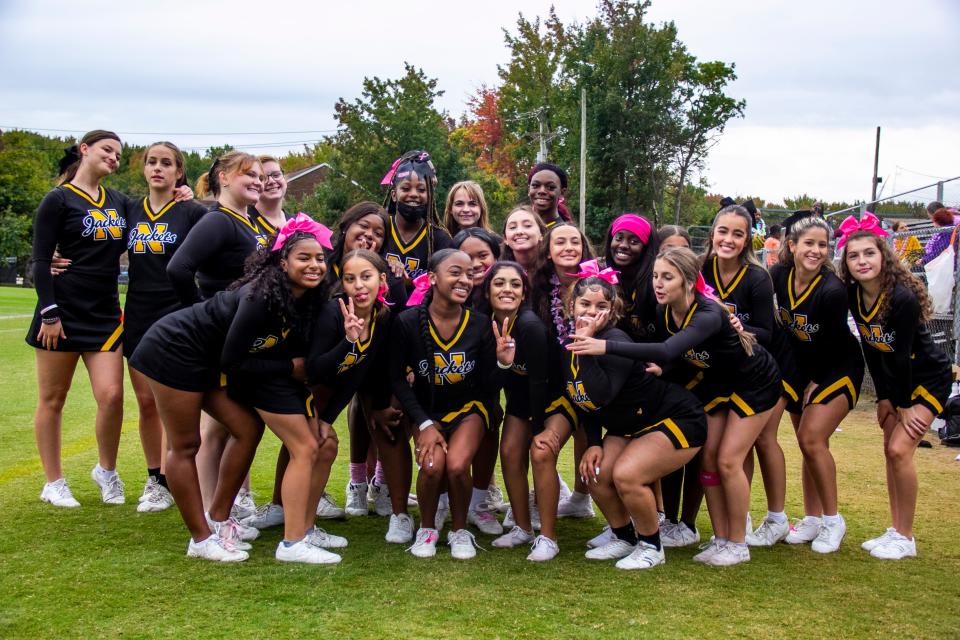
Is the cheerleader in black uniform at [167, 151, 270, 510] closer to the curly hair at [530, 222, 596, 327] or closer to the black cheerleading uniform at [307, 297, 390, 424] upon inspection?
the black cheerleading uniform at [307, 297, 390, 424]

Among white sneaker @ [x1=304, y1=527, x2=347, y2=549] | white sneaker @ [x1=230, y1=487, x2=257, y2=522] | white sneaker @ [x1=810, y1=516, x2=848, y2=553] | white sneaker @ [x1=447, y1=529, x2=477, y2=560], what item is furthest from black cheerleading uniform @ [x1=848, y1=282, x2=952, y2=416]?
white sneaker @ [x1=230, y1=487, x2=257, y2=522]

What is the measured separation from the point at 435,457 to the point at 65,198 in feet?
9.32

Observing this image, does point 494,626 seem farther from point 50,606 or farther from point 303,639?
point 50,606

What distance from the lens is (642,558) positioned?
14.2ft

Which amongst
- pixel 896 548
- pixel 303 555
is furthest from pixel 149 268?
pixel 896 548

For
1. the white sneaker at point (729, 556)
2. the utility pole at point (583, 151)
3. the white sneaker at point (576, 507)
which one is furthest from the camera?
the utility pole at point (583, 151)

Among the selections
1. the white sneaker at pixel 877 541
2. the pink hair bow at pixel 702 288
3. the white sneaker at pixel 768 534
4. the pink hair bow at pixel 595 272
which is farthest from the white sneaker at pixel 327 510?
the white sneaker at pixel 877 541

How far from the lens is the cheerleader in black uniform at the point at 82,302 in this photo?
5152 millimetres

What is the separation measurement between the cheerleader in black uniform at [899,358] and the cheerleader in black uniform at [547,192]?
76.9 inches

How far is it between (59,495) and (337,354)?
7.52ft

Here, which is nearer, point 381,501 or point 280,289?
point 280,289

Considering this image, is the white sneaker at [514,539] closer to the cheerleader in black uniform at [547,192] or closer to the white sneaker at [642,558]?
the white sneaker at [642,558]

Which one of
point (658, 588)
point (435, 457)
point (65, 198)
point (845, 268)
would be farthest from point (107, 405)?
point (845, 268)

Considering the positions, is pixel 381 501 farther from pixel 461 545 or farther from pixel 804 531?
pixel 804 531
